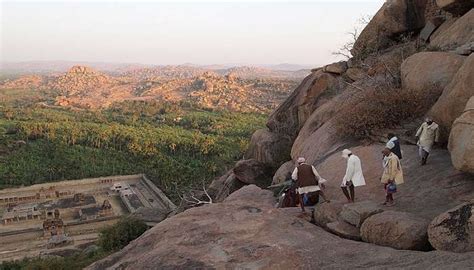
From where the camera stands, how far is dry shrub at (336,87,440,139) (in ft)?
39.8

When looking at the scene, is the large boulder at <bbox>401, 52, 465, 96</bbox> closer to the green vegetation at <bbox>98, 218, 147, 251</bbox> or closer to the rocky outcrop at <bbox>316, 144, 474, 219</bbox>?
the rocky outcrop at <bbox>316, 144, 474, 219</bbox>

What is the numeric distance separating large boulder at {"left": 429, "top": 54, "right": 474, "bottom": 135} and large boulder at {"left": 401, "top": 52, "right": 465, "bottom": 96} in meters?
1.46

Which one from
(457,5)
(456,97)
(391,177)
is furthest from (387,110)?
Result: (457,5)

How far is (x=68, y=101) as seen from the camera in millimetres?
148750

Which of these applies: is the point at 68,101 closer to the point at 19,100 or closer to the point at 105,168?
the point at 19,100

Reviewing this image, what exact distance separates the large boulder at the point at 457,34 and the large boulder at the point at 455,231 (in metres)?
8.89

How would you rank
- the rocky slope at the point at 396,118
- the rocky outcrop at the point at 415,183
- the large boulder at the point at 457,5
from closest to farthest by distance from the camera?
1. the rocky slope at the point at 396,118
2. the rocky outcrop at the point at 415,183
3. the large boulder at the point at 457,5

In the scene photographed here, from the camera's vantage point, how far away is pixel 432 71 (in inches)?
490

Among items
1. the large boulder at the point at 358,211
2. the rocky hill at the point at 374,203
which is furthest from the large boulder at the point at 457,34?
the large boulder at the point at 358,211

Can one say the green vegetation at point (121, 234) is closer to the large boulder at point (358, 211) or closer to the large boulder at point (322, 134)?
the large boulder at point (322, 134)

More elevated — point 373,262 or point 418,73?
point 418,73

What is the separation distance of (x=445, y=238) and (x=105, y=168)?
62.9 m

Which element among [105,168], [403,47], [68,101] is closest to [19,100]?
[68,101]

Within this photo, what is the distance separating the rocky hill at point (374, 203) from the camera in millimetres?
6691
